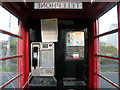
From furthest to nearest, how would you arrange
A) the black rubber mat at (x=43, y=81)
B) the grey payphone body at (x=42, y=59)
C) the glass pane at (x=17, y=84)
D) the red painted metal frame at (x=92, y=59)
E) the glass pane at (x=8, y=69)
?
the grey payphone body at (x=42, y=59), the red painted metal frame at (x=92, y=59), the black rubber mat at (x=43, y=81), the glass pane at (x=17, y=84), the glass pane at (x=8, y=69)

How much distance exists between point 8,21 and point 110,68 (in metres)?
1.39

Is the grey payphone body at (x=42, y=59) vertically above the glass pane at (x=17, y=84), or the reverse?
the grey payphone body at (x=42, y=59)

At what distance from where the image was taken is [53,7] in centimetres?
203

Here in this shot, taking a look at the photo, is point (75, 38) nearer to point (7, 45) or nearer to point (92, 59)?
point (92, 59)

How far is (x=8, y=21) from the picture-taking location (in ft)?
5.11

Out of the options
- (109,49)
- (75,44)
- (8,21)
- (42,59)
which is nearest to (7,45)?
(8,21)

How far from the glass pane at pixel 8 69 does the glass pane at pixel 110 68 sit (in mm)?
1236

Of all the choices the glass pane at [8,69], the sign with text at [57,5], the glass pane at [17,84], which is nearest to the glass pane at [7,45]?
the glass pane at [8,69]

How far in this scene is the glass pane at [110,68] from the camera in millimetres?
1302

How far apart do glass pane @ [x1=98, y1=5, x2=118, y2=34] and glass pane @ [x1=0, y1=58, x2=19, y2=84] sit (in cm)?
130

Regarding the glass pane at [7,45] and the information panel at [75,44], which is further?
the information panel at [75,44]

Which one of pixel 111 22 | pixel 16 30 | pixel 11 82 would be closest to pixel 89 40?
pixel 111 22

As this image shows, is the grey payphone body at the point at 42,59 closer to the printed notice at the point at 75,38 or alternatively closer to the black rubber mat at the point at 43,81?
the black rubber mat at the point at 43,81

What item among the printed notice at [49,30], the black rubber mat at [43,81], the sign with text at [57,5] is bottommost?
the black rubber mat at [43,81]
